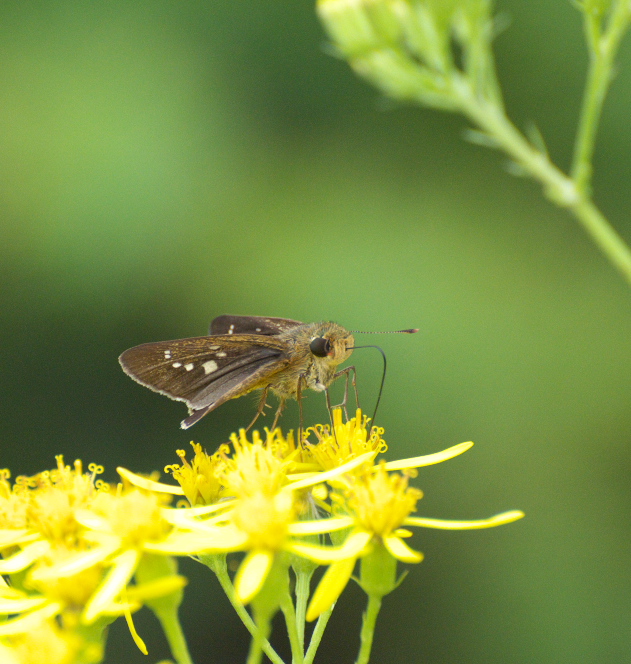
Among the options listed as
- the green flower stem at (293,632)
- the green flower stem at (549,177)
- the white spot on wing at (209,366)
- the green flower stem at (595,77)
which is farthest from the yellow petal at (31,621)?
the green flower stem at (595,77)

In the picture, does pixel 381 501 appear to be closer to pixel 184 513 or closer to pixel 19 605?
pixel 184 513

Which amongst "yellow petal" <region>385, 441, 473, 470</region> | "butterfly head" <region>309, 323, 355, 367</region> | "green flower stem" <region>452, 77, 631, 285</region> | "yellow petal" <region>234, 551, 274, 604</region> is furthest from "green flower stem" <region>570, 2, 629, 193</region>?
"yellow petal" <region>234, 551, 274, 604</region>

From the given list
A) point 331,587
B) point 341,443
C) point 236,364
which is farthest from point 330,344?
point 331,587

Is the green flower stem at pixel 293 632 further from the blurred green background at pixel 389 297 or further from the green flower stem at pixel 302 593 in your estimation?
the blurred green background at pixel 389 297

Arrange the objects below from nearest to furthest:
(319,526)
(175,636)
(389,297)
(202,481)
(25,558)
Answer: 1. (175,636)
2. (319,526)
3. (25,558)
4. (202,481)
5. (389,297)

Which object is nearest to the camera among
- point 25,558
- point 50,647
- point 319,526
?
point 50,647

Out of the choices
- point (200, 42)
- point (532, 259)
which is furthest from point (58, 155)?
point (532, 259)
